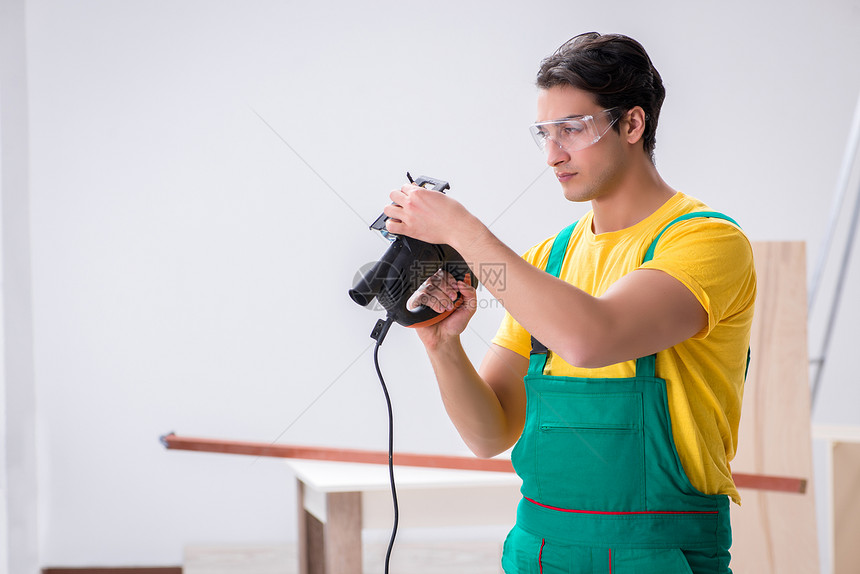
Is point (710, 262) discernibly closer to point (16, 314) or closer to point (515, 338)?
point (515, 338)

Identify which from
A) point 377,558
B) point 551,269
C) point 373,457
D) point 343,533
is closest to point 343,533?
point 343,533

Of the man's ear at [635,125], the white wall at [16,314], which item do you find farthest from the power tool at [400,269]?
the white wall at [16,314]

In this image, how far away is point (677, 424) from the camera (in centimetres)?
99

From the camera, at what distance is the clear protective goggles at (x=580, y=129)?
1077mm

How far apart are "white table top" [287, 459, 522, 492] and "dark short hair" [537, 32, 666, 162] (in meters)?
1.29

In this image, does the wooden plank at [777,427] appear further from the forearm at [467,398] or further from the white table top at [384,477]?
the forearm at [467,398]

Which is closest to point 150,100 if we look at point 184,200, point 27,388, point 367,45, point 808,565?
point 184,200

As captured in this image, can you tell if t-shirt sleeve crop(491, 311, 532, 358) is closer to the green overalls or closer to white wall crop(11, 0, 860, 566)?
the green overalls

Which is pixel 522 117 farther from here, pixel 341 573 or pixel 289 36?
pixel 341 573

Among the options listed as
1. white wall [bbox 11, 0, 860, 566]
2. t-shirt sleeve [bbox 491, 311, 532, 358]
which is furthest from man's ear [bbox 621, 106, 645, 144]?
white wall [bbox 11, 0, 860, 566]

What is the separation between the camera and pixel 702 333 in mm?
966

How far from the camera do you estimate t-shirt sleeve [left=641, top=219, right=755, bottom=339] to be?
0.93 meters

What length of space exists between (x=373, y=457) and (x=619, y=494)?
1.52 meters

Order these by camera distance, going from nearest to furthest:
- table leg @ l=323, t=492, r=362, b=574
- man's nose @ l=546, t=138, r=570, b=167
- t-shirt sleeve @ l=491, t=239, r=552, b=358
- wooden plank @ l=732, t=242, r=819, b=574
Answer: man's nose @ l=546, t=138, r=570, b=167 < t-shirt sleeve @ l=491, t=239, r=552, b=358 < table leg @ l=323, t=492, r=362, b=574 < wooden plank @ l=732, t=242, r=819, b=574
